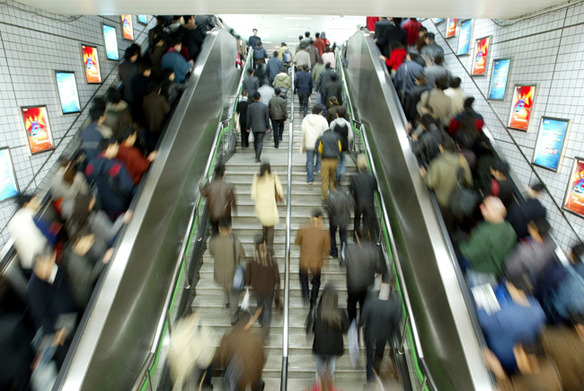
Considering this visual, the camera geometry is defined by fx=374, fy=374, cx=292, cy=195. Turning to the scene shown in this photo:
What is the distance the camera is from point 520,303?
8.99 ft

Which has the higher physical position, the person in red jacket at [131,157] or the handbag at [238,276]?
the person in red jacket at [131,157]

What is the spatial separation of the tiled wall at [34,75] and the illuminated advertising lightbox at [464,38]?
7473 mm

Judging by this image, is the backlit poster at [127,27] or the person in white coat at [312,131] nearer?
the person in white coat at [312,131]

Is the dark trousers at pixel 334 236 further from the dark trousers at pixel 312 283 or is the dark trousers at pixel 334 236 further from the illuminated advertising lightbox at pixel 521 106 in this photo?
the illuminated advertising lightbox at pixel 521 106

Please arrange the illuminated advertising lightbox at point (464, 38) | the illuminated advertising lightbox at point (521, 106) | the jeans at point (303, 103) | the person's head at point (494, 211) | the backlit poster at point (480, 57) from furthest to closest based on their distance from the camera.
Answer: the jeans at point (303, 103) → the illuminated advertising lightbox at point (464, 38) → the backlit poster at point (480, 57) → the illuminated advertising lightbox at point (521, 106) → the person's head at point (494, 211)

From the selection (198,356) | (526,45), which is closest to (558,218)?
(526,45)

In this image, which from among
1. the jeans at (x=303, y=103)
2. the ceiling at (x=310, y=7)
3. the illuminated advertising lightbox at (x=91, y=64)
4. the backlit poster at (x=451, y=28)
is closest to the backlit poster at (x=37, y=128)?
the ceiling at (x=310, y=7)

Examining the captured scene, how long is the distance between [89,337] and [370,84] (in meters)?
6.00

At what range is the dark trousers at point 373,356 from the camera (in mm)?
3754

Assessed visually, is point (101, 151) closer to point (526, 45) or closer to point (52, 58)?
point (52, 58)

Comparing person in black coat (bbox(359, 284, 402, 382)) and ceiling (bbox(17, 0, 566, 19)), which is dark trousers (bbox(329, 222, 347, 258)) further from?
ceiling (bbox(17, 0, 566, 19))

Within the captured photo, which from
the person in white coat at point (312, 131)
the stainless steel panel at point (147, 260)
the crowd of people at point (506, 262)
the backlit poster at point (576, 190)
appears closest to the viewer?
the crowd of people at point (506, 262)

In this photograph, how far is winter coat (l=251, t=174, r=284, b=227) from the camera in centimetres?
487

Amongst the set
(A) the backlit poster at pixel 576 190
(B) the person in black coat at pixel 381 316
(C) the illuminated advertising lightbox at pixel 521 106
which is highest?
(C) the illuminated advertising lightbox at pixel 521 106
